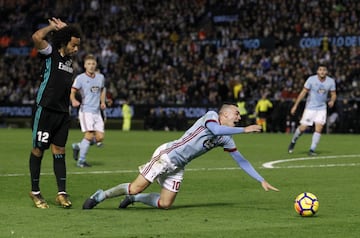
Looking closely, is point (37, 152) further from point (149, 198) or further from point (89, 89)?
point (89, 89)

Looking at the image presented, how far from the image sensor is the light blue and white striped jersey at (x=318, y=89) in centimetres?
2417

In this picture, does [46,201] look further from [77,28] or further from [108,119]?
[108,119]

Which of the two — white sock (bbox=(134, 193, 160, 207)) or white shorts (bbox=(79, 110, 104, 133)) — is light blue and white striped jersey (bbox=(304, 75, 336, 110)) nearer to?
white shorts (bbox=(79, 110, 104, 133))

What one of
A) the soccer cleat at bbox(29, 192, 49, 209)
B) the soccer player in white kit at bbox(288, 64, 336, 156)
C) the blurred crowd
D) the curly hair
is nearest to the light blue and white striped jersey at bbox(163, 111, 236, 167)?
the soccer cleat at bbox(29, 192, 49, 209)

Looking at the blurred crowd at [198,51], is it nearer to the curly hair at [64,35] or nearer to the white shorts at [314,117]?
the white shorts at [314,117]

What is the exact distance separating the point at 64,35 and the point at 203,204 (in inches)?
124

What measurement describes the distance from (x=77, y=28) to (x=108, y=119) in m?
36.7

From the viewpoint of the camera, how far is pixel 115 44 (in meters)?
54.7

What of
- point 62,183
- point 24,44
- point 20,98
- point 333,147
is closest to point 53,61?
point 62,183

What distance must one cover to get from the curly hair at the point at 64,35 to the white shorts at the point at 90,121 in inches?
322

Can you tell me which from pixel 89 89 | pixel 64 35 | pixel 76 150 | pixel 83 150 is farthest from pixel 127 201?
pixel 76 150

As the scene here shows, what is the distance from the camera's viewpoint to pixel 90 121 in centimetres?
2058

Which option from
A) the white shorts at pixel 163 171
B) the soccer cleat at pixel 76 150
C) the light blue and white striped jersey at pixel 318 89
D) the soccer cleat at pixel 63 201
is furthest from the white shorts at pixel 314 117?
the soccer cleat at pixel 63 201

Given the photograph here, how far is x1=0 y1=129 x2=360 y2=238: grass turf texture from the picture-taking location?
9.98 metres
